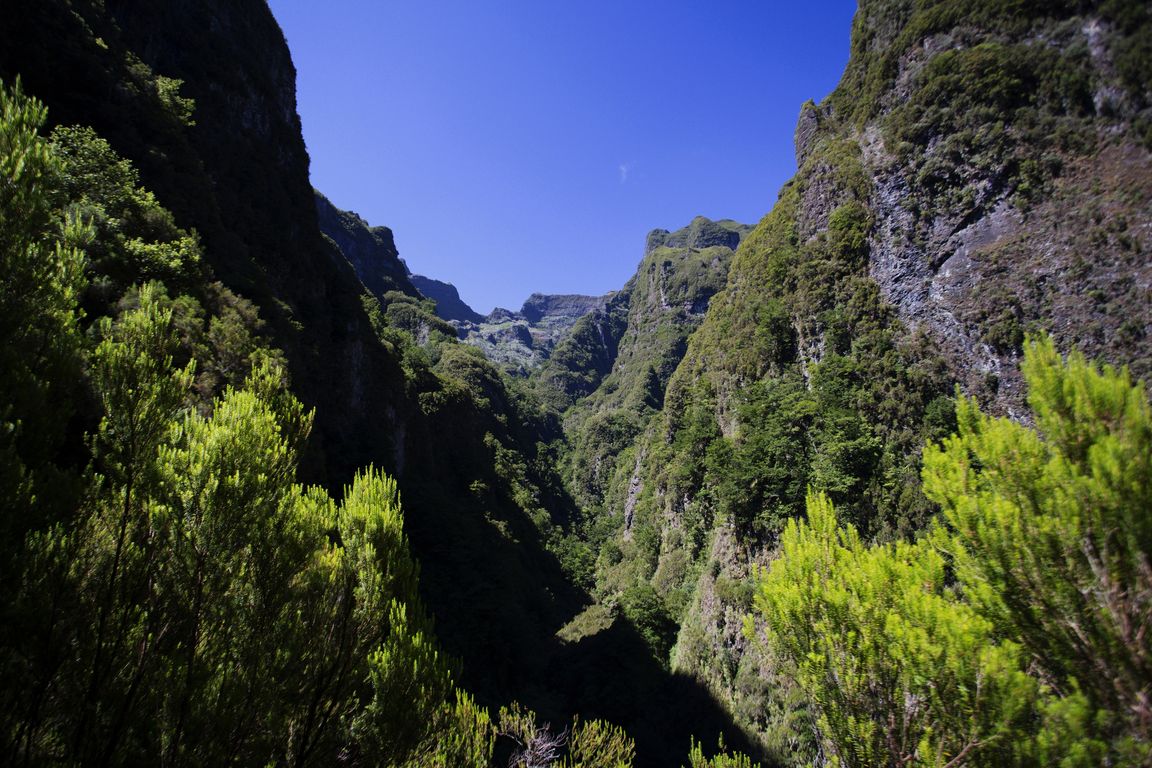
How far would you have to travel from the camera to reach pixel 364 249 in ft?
323

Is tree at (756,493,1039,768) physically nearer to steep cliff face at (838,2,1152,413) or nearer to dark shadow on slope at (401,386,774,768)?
steep cliff face at (838,2,1152,413)

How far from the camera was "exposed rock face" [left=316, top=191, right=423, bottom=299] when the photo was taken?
9188 centimetres

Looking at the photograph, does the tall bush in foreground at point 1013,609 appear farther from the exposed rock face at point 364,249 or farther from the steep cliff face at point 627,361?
the exposed rock face at point 364,249

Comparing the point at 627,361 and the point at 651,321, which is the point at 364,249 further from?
the point at 651,321

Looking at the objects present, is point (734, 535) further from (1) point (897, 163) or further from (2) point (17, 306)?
(2) point (17, 306)

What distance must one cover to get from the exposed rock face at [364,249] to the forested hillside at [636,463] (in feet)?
137

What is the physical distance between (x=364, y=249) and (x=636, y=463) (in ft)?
253

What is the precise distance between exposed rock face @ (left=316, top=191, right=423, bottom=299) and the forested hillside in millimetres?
41772

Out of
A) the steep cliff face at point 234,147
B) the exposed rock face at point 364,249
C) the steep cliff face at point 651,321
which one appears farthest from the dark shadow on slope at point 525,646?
the exposed rock face at point 364,249

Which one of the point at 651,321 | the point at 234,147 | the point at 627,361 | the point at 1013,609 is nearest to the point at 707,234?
the point at 651,321

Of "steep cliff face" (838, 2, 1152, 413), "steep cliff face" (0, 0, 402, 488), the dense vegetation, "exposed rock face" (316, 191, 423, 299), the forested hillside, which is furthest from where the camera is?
"exposed rock face" (316, 191, 423, 299)

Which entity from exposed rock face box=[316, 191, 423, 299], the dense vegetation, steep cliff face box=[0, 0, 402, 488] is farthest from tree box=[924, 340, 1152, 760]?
exposed rock face box=[316, 191, 423, 299]

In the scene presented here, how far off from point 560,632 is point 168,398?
123 feet

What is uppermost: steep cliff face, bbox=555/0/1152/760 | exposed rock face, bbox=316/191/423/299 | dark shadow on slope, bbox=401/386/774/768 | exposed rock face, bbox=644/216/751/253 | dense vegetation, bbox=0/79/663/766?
exposed rock face, bbox=644/216/751/253
